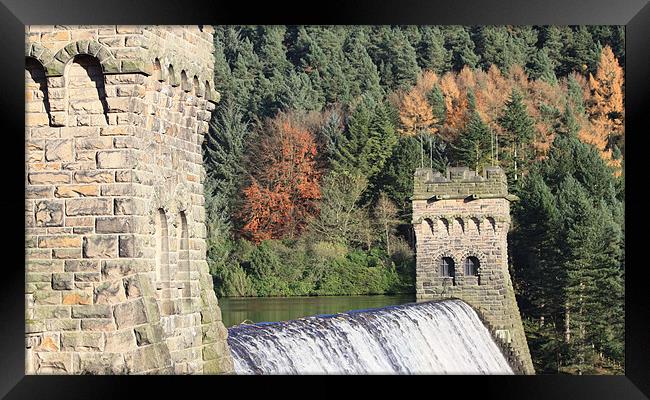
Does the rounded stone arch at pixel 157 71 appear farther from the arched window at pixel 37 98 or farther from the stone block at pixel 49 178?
the stone block at pixel 49 178

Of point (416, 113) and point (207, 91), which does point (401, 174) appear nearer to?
point (416, 113)

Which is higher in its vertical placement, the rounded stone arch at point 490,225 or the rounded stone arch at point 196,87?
the rounded stone arch at point 196,87

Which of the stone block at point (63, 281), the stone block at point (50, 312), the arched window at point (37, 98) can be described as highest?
the arched window at point (37, 98)

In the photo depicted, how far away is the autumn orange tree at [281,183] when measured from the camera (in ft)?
112

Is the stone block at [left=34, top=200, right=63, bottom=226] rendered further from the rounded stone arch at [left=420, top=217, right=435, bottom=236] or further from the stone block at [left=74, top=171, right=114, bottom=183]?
the rounded stone arch at [left=420, top=217, right=435, bottom=236]

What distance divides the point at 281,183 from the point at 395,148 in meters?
3.30

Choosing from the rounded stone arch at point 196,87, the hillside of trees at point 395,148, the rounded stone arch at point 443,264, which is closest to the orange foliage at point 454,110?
the hillside of trees at point 395,148

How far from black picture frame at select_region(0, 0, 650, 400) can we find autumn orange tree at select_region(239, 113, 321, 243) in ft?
82.0

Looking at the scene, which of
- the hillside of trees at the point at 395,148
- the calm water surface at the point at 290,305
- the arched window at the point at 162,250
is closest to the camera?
the arched window at the point at 162,250

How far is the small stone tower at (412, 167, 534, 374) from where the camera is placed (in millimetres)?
26062

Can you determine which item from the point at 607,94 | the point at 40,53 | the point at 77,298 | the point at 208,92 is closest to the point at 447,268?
the point at 607,94
